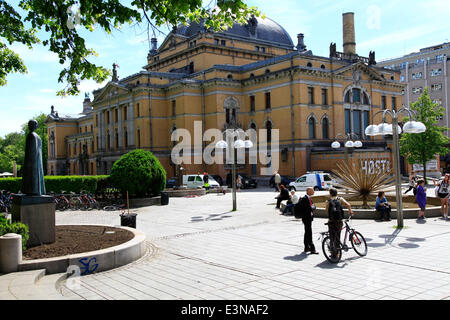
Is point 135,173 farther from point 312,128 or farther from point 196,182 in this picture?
point 312,128

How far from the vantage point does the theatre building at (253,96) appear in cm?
4388

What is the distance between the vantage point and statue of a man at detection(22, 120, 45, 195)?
10.6 m

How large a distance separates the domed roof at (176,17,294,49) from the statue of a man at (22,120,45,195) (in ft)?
150

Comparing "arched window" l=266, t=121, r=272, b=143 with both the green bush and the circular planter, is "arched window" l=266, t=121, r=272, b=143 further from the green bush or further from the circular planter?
the green bush

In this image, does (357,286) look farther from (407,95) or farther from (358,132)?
(407,95)

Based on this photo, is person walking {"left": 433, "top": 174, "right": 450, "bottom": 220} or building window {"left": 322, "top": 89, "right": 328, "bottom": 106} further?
building window {"left": 322, "top": 89, "right": 328, "bottom": 106}

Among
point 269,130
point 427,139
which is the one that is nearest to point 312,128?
point 269,130

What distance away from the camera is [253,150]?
158ft

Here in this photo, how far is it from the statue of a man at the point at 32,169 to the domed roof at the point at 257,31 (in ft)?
150

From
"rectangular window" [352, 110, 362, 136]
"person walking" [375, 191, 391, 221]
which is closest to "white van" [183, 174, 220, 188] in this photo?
"rectangular window" [352, 110, 362, 136]

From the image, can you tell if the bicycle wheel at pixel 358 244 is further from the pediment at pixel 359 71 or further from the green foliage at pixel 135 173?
the pediment at pixel 359 71

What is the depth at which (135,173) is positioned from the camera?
24.1m

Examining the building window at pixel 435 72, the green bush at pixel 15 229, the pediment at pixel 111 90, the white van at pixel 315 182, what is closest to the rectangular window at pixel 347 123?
the white van at pixel 315 182
